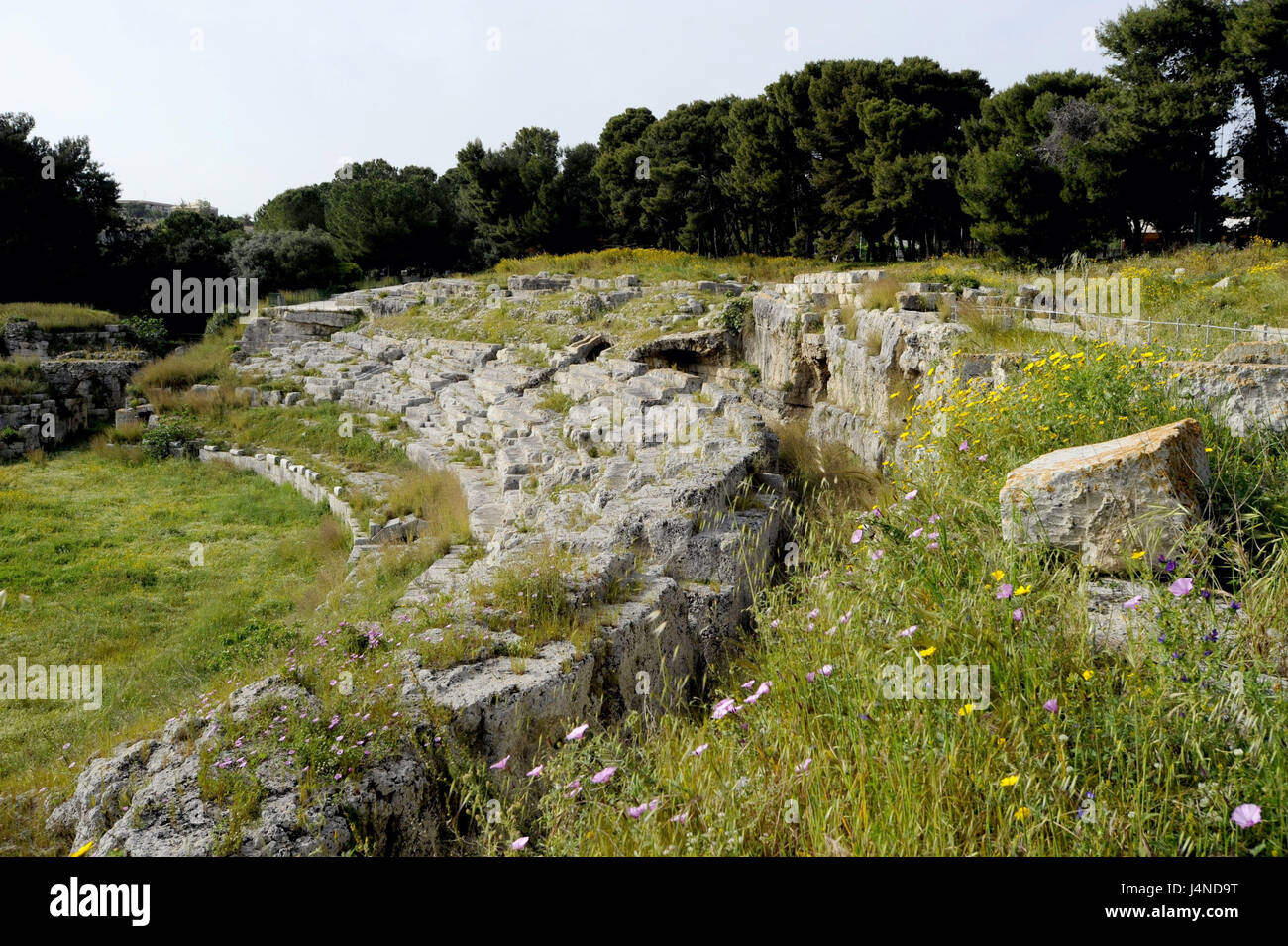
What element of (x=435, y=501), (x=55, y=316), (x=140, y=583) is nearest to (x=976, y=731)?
(x=435, y=501)

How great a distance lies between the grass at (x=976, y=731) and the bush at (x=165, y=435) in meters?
16.3

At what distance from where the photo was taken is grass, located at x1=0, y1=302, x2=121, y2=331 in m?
22.5

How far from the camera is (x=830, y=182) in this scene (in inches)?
1220

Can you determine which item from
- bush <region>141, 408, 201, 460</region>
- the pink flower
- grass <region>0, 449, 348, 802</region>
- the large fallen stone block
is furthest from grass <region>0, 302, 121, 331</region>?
the pink flower

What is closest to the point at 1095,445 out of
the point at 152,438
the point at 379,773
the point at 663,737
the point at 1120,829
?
the point at 1120,829

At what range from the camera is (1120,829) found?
89.4 inches

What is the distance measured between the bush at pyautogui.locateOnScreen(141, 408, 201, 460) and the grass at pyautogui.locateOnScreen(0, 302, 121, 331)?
325 inches

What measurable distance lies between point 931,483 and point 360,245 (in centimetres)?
3773

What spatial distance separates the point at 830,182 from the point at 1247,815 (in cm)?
3214

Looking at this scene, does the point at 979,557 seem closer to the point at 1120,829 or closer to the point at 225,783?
the point at 1120,829

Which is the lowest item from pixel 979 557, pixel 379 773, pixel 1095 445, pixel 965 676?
pixel 379 773

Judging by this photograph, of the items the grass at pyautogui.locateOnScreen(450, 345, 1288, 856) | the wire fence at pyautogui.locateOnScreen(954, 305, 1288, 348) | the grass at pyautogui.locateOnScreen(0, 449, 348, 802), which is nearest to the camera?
the grass at pyautogui.locateOnScreen(450, 345, 1288, 856)

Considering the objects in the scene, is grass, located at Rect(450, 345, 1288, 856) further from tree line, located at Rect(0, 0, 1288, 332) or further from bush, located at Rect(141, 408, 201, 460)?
tree line, located at Rect(0, 0, 1288, 332)

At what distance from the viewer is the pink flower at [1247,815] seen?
1908 millimetres
